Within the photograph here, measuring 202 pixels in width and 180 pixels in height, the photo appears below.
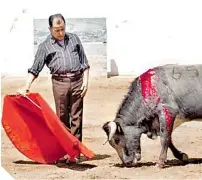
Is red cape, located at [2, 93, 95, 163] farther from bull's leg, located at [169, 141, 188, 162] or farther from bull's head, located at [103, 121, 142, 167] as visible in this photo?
bull's leg, located at [169, 141, 188, 162]

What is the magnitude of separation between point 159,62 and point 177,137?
16.9ft

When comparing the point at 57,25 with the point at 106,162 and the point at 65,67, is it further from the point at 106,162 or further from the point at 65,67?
the point at 106,162

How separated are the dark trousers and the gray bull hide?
41 cm

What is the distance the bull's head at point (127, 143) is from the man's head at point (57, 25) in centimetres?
126

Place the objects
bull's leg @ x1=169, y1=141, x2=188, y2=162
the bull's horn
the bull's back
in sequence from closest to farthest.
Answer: the bull's horn → the bull's back → bull's leg @ x1=169, y1=141, x2=188, y2=162

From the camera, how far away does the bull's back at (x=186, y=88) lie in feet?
31.9

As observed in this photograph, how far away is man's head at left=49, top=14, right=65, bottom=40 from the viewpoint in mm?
9484

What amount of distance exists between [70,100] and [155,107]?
1.09 metres

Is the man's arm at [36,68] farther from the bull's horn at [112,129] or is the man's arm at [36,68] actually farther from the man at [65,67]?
the bull's horn at [112,129]

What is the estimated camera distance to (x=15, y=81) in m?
16.9

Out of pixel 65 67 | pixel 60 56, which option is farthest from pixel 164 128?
pixel 60 56

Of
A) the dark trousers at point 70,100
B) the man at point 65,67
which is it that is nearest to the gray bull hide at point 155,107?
the dark trousers at point 70,100

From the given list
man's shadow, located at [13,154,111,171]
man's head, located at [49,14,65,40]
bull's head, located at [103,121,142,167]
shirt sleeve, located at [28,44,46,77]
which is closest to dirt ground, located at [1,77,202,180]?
man's shadow, located at [13,154,111,171]

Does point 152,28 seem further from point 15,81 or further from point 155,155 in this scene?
point 155,155
